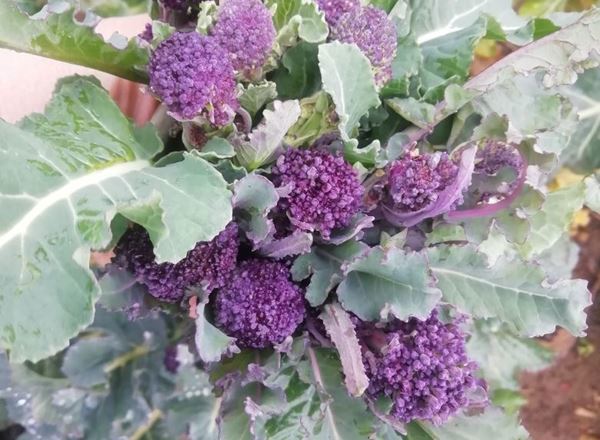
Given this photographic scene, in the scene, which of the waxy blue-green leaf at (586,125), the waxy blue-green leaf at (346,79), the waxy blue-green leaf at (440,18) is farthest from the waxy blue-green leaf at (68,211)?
the waxy blue-green leaf at (586,125)

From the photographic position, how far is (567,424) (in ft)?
5.43

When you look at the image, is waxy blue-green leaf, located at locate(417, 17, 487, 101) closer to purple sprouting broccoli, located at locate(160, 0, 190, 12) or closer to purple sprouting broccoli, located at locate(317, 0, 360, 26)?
purple sprouting broccoli, located at locate(317, 0, 360, 26)

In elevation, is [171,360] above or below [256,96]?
below

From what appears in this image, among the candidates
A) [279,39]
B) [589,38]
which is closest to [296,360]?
[279,39]

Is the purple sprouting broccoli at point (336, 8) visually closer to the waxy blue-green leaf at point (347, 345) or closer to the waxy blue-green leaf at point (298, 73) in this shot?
the waxy blue-green leaf at point (298, 73)

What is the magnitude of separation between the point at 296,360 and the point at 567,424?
1.18 m

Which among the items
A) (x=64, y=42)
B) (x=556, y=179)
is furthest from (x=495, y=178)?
(x=556, y=179)

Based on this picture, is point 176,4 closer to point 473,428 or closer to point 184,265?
point 184,265

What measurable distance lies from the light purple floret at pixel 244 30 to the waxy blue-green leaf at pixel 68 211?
0.10 m

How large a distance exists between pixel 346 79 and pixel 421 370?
27 centimetres

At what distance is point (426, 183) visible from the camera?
2.12 ft

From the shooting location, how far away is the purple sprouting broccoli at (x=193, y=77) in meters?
0.60

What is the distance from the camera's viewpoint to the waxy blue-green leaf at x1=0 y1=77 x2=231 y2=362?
0.54m

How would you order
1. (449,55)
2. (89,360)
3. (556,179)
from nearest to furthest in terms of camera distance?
(449,55), (89,360), (556,179)
